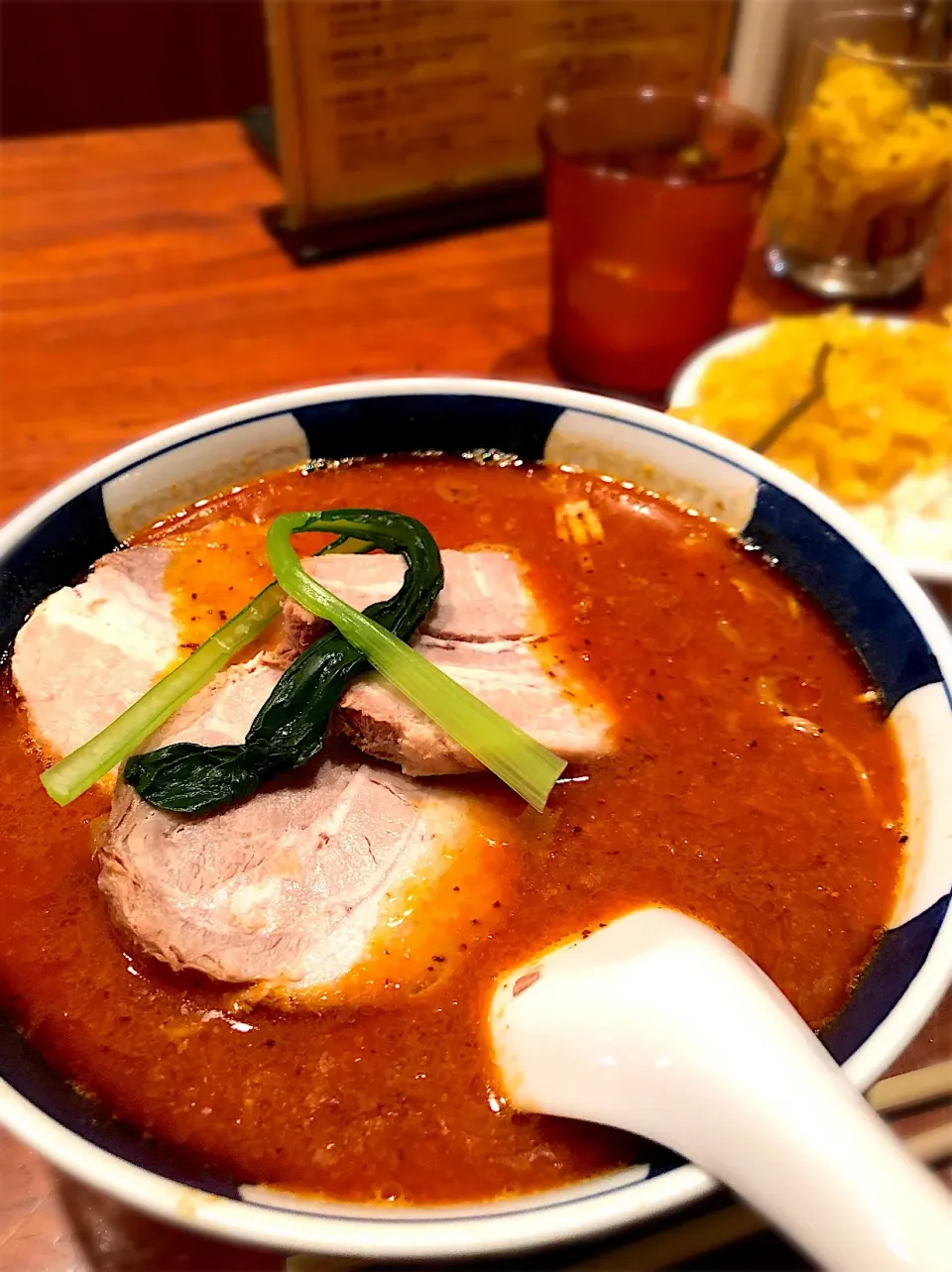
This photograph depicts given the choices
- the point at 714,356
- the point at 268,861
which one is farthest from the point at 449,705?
the point at 714,356

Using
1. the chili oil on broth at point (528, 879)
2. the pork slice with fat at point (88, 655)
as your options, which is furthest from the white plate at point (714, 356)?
the pork slice with fat at point (88, 655)

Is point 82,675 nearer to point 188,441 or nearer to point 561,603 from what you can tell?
point 188,441

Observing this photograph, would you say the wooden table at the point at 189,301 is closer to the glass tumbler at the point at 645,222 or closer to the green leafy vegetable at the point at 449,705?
the glass tumbler at the point at 645,222

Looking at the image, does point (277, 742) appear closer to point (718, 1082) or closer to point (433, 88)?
point (718, 1082)

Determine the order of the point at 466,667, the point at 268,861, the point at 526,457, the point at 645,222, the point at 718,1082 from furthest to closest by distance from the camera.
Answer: the point at 645,222 < the point at 526,457 < the point at 466,667 < the point at 268,861 < the point at 718,1082

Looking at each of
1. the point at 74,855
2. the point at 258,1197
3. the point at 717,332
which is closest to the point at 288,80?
the point at 717,332

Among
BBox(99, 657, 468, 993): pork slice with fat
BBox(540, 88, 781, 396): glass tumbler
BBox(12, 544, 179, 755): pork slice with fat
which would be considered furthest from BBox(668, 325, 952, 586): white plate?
BBox(12, 544, 179, 755): pork slice with fat

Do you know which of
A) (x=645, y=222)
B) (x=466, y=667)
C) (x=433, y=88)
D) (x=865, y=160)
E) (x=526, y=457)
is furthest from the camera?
(x=433, y=88)
